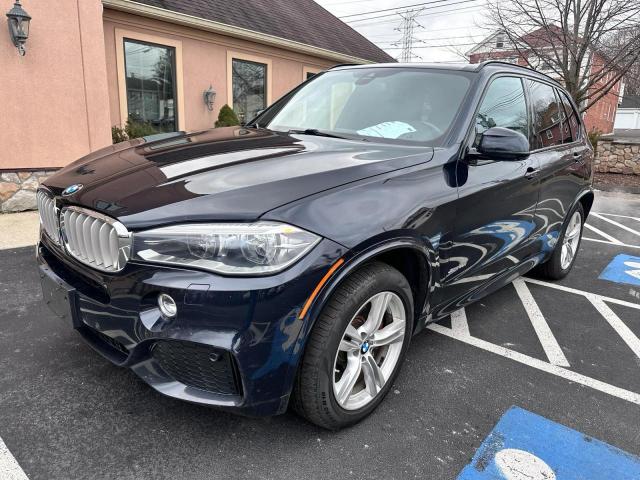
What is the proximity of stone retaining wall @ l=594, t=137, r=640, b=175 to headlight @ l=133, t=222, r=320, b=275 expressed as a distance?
15.3 metres

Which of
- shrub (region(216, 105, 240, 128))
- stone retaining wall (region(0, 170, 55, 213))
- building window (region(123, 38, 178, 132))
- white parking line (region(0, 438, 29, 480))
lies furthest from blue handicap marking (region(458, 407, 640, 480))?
shrub (region(216, 105, 240, 128))

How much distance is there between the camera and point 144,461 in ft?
6.81

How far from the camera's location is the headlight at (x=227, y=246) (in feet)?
5.94

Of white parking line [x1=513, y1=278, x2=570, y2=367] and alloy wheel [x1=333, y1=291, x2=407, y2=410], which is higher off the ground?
alloy wheel [x1=333, y1=291, x2=407, y2=410]

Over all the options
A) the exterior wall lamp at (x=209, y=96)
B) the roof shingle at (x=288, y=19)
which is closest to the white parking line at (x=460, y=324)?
the roof shingle at (x=288, y=19)

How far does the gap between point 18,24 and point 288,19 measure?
27.6 feet

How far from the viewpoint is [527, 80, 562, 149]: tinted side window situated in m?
3.67

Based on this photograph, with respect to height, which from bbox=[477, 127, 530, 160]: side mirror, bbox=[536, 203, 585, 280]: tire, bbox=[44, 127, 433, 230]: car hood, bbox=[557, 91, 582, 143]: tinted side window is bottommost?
bbox=[536, 203, 585, 280]: tire

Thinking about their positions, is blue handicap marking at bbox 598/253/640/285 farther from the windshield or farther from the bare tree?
the bare tree

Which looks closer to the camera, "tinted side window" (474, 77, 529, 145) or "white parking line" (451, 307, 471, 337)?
"tinted side window" (474, 77, 529, 145)

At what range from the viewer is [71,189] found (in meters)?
2.27

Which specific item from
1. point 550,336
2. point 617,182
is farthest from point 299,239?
point 617,182

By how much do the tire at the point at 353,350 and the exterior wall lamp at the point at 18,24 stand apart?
639 cm

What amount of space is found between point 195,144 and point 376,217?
1.21 meters
